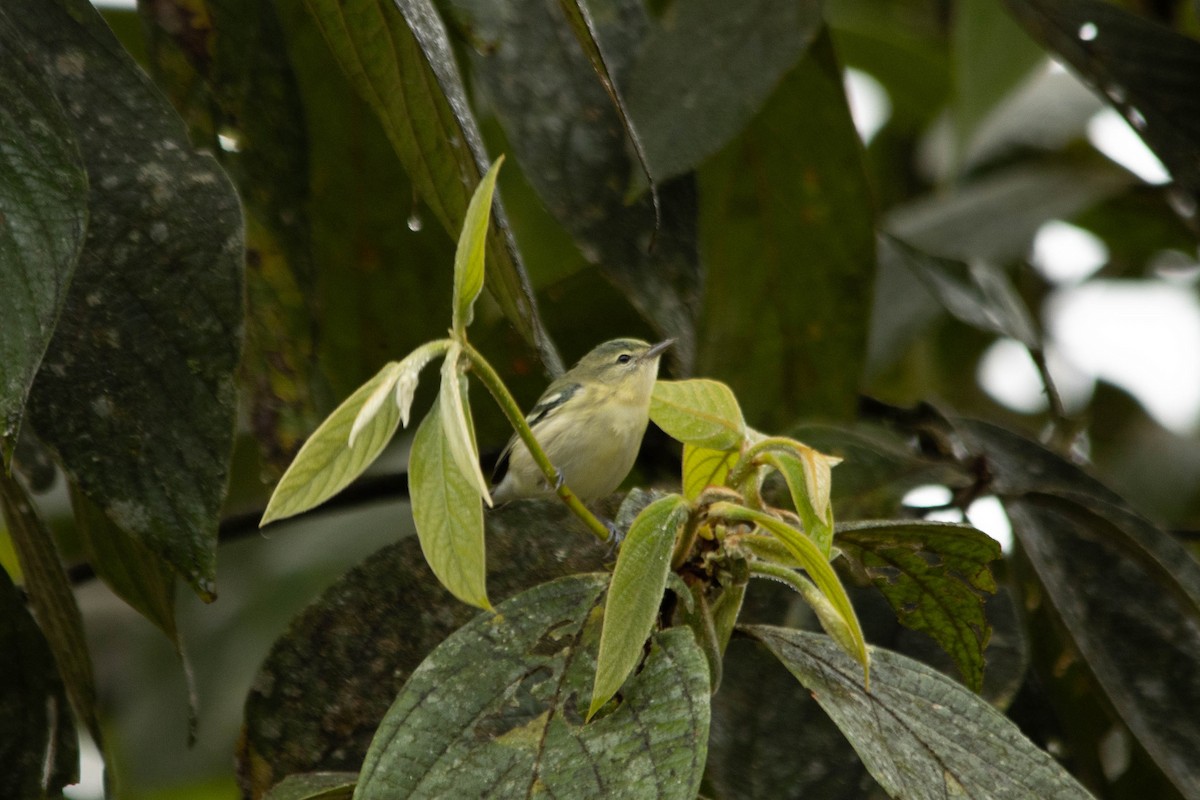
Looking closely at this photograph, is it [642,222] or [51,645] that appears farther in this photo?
[642,222]

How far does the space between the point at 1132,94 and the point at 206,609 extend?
81.9 inches

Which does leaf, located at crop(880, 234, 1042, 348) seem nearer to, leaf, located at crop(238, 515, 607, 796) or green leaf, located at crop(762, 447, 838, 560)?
A: leaf, located at crop(238, 515, 607, 796)

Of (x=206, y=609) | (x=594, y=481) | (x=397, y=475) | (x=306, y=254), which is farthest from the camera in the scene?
(x=206, y=609)

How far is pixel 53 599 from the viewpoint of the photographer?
4.96 feet

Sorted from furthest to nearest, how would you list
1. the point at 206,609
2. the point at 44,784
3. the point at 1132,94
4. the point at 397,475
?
the point at 206,609 < the point at 397,475 < the point at 1132,94 < the point at 44,784

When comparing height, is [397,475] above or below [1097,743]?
above

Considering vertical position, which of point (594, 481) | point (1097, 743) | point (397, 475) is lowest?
point (1097, 743)

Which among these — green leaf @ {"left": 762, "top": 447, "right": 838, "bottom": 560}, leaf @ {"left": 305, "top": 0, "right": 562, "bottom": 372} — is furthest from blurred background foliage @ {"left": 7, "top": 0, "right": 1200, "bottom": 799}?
green leaf @ {"left": 762, "top": 447, "right": 838, "bottom": 560}

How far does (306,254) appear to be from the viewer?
1708 mm

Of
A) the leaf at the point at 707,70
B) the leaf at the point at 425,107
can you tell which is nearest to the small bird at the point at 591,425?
the leaf at the point at 707,70

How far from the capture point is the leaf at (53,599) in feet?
4.80

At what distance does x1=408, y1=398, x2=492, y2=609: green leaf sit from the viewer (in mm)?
949

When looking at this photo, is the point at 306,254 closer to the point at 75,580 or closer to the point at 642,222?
the point at 642,222

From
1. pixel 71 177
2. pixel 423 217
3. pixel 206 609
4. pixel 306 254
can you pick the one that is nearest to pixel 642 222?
pixel 306 254
